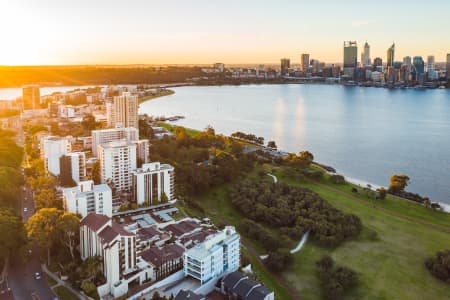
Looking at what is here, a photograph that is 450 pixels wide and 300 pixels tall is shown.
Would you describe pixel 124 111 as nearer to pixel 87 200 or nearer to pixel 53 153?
pixel 53 153

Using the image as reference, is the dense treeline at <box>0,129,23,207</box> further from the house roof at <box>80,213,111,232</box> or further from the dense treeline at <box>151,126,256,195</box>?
the dense treeline at <box>151,126,256,195</box>

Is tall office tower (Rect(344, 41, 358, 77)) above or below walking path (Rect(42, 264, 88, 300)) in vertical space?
above

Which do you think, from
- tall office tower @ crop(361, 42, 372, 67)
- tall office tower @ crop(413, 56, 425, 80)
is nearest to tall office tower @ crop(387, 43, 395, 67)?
tall office tower @ crop(413, 56, 425, 80)

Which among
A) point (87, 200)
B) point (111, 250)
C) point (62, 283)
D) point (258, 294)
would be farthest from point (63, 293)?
point (258, 294)

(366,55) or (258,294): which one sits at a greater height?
(366,55)

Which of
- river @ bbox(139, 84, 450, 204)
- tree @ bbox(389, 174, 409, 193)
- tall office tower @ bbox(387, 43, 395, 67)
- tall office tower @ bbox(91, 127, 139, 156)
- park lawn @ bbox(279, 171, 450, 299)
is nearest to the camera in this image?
→ park lawn @ bbox(279, 171, 450, 299)

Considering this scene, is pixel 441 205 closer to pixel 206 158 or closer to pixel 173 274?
pixel 206 158
